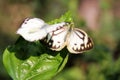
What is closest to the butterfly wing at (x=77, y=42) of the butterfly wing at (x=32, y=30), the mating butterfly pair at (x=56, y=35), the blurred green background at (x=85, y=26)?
the mating butterfly pair at (x=56, y=35)

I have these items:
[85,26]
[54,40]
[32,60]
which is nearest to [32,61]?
[32,60]

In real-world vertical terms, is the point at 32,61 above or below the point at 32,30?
below

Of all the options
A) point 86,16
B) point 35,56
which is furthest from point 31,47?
point 86,16

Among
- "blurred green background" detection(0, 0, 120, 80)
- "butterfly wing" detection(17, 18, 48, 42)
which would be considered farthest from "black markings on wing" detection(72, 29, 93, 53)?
"blurred green background" detection(0, 0, 120, 80)

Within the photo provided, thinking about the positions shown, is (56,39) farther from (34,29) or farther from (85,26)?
(85,26)

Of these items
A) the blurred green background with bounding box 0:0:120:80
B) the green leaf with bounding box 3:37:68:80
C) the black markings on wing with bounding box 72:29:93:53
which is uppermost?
the black markings on wing with bounding box 72:29:93:53

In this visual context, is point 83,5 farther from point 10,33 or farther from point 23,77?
point 23,77

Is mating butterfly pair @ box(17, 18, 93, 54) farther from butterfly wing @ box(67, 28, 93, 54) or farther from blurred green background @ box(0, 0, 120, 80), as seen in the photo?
blurred green background @ box(0, 0, 120, 80)
